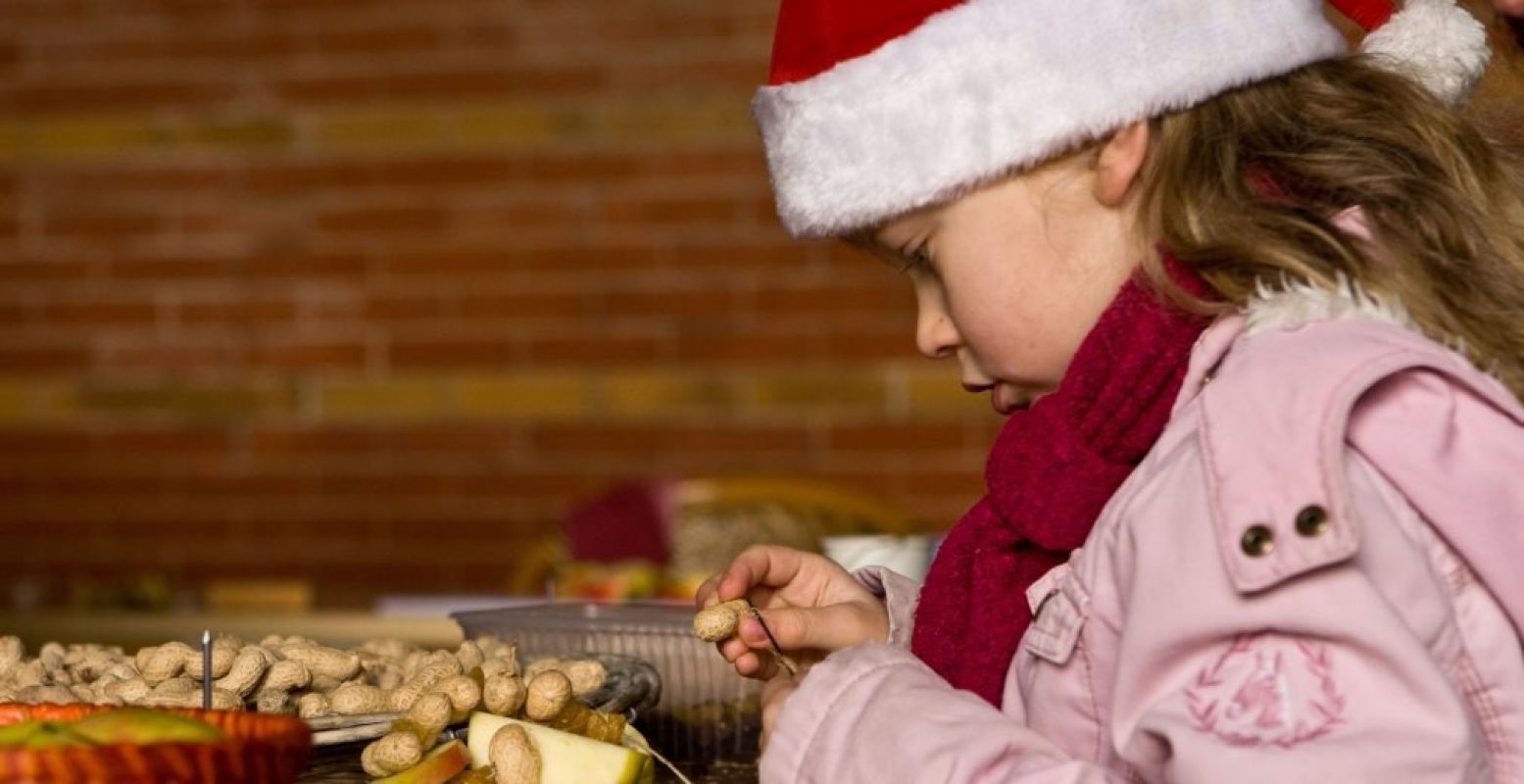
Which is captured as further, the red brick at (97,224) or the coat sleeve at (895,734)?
the red brick at (97,224)

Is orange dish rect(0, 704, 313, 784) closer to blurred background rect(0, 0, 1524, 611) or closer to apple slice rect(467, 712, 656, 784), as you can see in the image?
apple slice rect(467, 712, 656, 784)

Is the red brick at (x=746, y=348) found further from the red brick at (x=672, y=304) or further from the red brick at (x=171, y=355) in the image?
the red brick at (x=171, y=355)

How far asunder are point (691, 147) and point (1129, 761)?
9.18ft

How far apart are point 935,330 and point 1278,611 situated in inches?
14.7

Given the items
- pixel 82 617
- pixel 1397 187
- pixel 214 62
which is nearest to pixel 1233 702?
pixel 1397 187

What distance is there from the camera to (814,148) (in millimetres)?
1280

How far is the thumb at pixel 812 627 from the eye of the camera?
1214 millimetres

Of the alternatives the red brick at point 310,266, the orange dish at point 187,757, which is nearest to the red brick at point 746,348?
the red brick at point 310,266

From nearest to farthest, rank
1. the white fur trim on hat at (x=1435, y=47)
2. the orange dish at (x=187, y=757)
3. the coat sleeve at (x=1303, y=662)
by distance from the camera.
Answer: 1. the orange dish at (x=187, y=757)
2. the coat sleeve at (x=1303, y=662)
3. the white fur trim on hat at (x=1435, y=47)

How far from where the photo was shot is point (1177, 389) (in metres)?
1.16

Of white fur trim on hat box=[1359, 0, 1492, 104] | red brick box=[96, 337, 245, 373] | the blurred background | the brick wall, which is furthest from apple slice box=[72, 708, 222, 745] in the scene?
red brick box=[96, 337, 245, 373]

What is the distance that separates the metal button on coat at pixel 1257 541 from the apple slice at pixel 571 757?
32 centimetres

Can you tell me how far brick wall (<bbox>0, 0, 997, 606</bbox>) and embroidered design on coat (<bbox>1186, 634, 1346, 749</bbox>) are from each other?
2.64m

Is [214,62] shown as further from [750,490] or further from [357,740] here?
[357,740]
